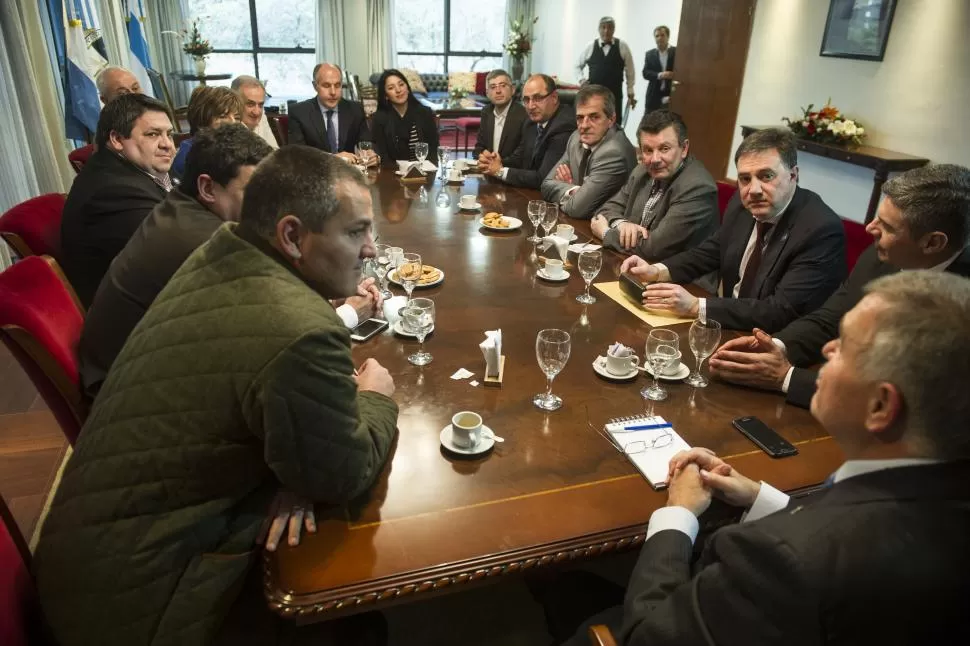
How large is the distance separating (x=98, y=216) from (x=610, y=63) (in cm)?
701

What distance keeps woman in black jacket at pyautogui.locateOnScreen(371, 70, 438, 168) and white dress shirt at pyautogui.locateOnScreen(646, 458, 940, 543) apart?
12.3ft

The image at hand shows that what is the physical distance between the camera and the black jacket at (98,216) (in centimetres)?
211

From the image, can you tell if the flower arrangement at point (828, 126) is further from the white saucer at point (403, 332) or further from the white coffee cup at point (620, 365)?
the white saucer at point (403, 332)

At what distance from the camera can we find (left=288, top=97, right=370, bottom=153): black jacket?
4398 millimetres

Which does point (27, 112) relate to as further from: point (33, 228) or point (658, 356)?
point (658, 356)

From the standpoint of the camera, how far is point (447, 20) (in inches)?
405

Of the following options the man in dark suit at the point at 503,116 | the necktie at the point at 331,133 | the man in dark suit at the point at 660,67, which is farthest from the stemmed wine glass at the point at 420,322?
the man in dark suit at the point at 660,67

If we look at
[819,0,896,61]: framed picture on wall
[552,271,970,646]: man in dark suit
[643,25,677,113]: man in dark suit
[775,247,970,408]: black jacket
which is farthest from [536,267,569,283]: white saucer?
[643,25,677,113]: man in dark suit

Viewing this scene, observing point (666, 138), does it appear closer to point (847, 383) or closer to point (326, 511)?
point (847, 383)

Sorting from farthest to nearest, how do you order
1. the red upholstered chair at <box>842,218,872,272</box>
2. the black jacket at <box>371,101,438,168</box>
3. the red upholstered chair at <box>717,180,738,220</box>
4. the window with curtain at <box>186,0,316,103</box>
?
1. the window with curtain at <box>186,0,316,103</box>
2. the black jacket at <box>371,101,438,168</box>
3. the red upholstered chair at <box>717,180,738,220</box>
4. the red upholstered chair at <box>842,218,872,272</box>

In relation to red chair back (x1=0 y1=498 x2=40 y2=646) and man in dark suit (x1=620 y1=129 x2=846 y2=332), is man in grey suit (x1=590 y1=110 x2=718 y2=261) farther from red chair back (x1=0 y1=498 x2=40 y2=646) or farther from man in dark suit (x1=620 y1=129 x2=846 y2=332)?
red chair back (x1=0 y1=498 x2=40 y2=646)

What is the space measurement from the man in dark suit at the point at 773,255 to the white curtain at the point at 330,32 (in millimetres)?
8737

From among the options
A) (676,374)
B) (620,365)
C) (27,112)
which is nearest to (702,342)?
(676,374)

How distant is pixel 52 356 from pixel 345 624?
92cm
